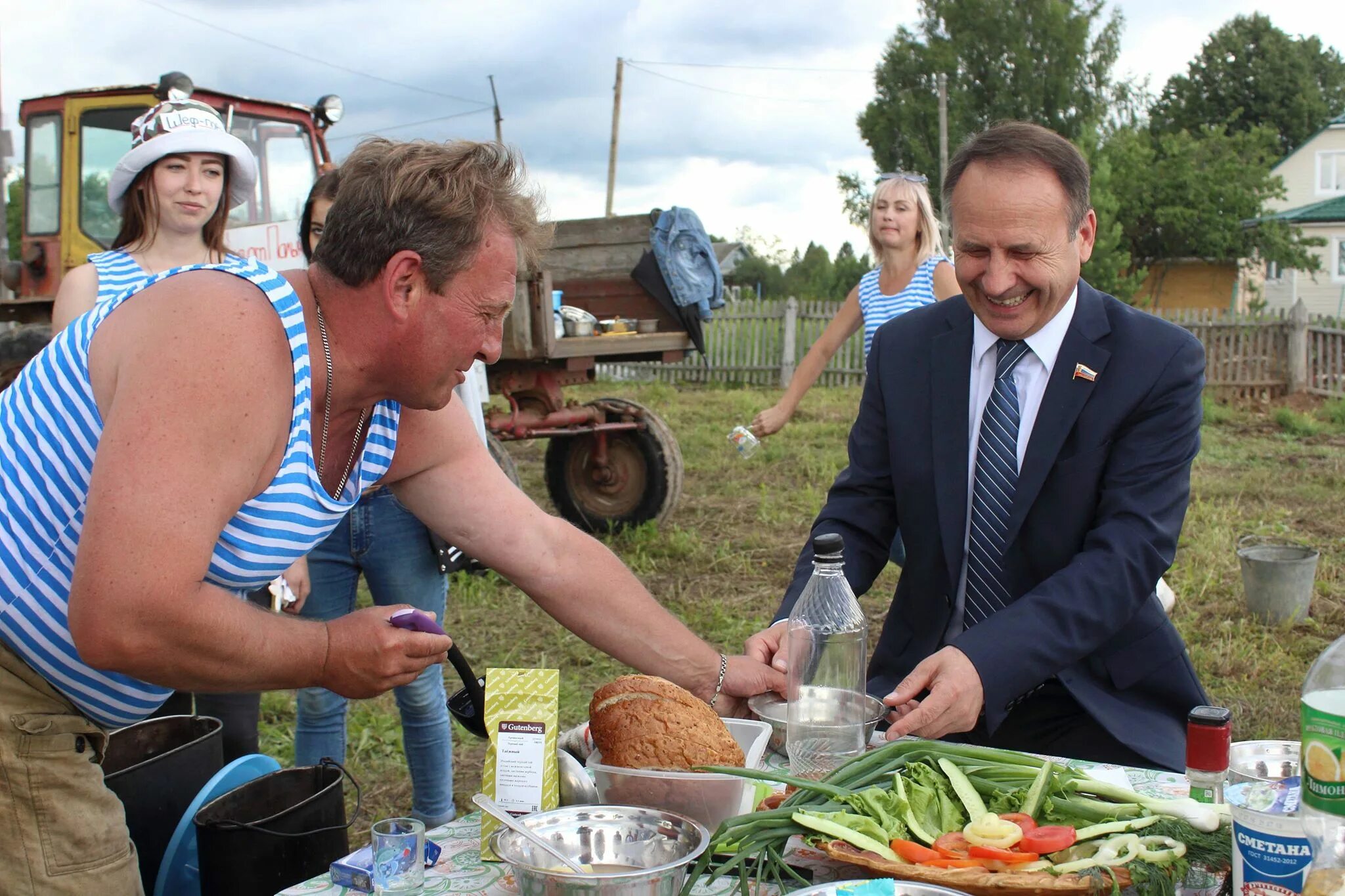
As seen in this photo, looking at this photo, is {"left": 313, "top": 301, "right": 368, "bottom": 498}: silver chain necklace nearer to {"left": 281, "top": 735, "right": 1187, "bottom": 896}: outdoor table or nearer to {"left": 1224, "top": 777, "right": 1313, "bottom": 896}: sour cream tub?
{"left": 281, "top": 735, "right": 1187, "bottom": 896}: outdoor table

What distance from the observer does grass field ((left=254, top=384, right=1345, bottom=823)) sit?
16.1 feet

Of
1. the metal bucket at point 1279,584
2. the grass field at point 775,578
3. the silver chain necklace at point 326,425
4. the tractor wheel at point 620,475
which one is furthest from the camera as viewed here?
the tractor wheel at point 620,475

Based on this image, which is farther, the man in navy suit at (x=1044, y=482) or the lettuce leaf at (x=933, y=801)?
the man in navy suit at (x=1044, y=482)

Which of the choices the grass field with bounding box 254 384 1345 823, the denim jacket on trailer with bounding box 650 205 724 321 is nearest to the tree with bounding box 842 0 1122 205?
the grass field with bounding box 254 384 1345 823

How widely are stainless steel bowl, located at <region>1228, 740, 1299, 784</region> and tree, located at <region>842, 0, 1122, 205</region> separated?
4050 cm

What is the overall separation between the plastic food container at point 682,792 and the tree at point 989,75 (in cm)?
4082

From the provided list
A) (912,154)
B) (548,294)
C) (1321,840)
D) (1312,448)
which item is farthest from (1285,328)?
(912,154)

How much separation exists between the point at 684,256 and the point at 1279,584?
4117mm

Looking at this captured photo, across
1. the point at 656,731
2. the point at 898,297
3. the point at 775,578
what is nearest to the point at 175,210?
the point at 656,731

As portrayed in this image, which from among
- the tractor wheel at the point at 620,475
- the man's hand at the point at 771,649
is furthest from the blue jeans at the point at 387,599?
the tractor wheel at the point at 620,475

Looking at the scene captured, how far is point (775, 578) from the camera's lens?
726cm

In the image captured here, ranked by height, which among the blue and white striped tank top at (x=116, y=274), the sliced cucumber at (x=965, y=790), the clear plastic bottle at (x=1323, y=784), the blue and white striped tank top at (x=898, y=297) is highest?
the blue and white striped tank top at (x=898, y=297)

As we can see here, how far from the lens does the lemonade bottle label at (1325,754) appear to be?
1.35m

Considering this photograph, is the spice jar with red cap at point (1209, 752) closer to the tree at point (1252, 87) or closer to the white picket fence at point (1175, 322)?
the white picket fence at point (1175, 322)
